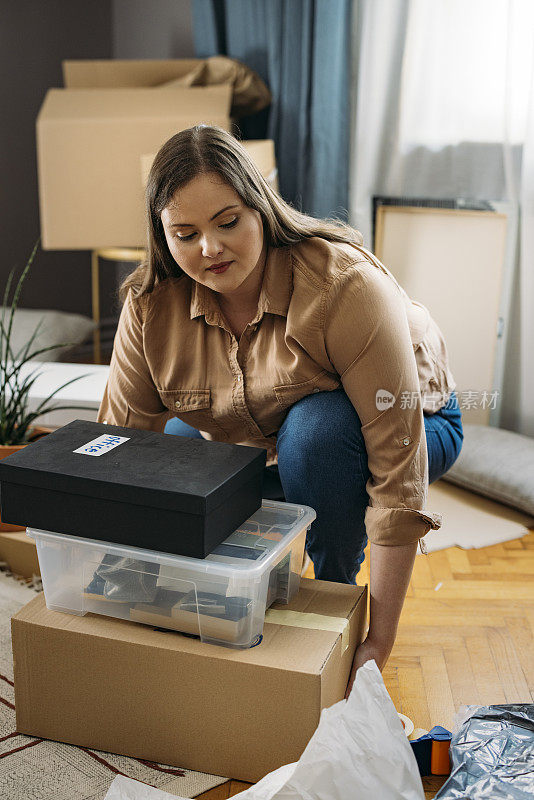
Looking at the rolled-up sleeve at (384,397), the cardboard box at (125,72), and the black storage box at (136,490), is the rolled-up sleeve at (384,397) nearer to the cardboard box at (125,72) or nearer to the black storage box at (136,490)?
the black storage box at (136,490)

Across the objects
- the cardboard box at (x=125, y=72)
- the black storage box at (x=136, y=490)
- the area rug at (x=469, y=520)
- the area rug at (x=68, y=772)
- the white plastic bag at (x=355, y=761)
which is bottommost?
the area rug at (x=469, y=520)

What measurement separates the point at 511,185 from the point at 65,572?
1539mm

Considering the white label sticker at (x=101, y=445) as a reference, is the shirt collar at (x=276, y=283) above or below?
above

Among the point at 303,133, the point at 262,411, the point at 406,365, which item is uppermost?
the point at 303,133

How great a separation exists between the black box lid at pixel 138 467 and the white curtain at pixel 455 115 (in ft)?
4.21

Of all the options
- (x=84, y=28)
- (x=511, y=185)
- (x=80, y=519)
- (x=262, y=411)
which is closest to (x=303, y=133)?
(x=511, y=185)

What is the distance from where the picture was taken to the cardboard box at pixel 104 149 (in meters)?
2.13

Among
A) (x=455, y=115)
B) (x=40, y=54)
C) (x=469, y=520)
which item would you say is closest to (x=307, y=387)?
(x=469, y=520)

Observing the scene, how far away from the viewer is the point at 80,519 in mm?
935

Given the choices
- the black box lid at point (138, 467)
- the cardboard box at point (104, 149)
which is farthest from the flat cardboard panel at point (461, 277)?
the black box lid at point (138, 467)

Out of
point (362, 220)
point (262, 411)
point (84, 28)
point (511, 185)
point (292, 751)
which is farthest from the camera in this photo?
point (84, 28)

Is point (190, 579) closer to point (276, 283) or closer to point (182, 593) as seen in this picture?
point (182, 593)

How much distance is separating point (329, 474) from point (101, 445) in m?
0.29

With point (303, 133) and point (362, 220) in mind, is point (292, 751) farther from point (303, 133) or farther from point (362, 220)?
point (303, 133)
